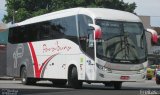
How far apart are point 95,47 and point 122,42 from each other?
1414 millimetres

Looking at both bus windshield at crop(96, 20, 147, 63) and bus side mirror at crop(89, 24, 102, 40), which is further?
bus windshield at crop(96, 20, 147, 63)

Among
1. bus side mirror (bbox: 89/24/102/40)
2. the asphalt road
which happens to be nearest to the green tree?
the asphalt road

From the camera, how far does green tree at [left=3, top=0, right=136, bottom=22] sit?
233 feet

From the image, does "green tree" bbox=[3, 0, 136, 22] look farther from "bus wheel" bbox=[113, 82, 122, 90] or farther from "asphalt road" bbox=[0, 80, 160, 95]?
"bus wheel" bbox=[113, 82, 122, 90]

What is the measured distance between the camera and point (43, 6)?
76.7 meters

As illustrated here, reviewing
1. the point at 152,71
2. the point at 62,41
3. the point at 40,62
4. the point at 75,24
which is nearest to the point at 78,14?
the point at 75,24

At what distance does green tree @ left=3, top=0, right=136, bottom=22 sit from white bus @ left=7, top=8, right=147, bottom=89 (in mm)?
42712

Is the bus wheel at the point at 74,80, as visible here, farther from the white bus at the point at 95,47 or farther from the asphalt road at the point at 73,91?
the asphalt road at the point at 73,91

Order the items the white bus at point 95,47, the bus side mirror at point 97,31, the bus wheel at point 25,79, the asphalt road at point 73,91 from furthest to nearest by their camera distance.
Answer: the bus wheel at point 25,79
the white bus at point 95,47
the bus side mirror at point 97,31
the asphalt road at point 73,91

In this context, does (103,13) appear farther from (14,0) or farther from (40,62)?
(14,0)

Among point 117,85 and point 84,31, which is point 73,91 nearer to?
point 84,31

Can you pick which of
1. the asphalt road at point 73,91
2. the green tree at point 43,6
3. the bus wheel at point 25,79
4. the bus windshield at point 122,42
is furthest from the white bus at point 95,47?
the green tree at point 43,6

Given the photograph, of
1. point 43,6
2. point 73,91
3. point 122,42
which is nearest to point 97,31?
point 122,42

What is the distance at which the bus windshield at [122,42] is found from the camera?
23.2m
